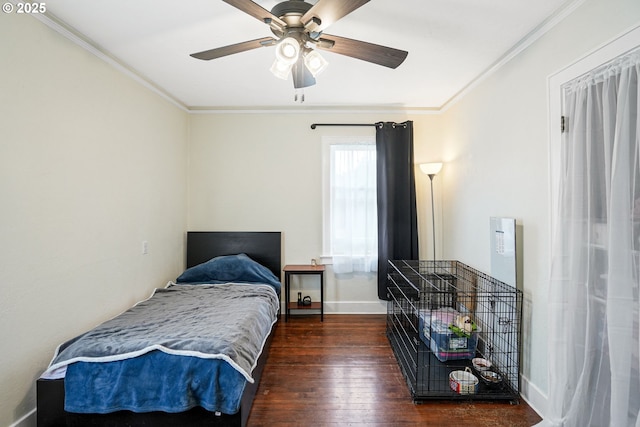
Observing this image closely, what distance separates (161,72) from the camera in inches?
104

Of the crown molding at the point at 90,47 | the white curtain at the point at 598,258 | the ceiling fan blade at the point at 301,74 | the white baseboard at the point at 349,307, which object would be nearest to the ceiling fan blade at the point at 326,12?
the ceiling fan blade at the point at 301,74

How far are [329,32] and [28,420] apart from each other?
3.11m

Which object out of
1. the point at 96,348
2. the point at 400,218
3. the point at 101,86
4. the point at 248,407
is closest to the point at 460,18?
the point at 400,218

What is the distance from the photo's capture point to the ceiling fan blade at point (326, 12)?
130cm

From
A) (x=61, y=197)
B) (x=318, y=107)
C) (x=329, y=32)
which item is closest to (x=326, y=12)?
(x=329, y=32)

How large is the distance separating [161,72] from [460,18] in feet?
8.13

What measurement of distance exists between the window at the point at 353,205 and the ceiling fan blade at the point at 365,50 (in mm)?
1816

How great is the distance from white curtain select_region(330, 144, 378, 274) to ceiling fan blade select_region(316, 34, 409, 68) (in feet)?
5.96

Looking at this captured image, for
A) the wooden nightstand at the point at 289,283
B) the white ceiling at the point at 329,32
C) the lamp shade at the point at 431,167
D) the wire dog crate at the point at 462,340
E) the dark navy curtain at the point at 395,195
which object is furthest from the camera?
the dark navy curtain at the point at 395,195

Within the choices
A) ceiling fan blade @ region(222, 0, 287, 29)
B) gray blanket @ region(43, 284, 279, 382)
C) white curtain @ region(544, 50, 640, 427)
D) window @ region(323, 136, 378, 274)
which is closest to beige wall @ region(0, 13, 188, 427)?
gray blanket @ region(43, 284, 279, 382)

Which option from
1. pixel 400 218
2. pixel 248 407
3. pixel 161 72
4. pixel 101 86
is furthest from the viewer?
pixel 400 218

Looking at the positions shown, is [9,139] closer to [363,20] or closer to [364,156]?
[363,20]

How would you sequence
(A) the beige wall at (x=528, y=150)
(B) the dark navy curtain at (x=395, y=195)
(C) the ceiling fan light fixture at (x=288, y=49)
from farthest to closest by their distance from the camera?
1. (B) the dark navy curtain at (x=395, y=195)
2. (A) the beige wall at (x=528, y=150)
3. (C) the ceiling fan light fixture at (x=288, y=49)

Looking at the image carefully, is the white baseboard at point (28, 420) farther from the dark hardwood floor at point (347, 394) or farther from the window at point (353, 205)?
the window at point (353, 205)
